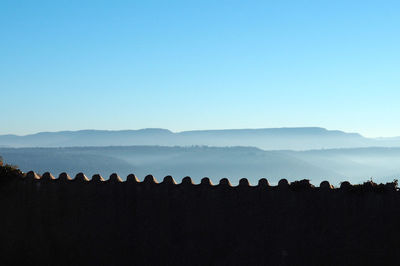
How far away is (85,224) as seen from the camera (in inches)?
867

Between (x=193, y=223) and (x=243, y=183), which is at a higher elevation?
(x=243, y=183)

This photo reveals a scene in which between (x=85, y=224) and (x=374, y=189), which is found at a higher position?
(x=374, y=189)

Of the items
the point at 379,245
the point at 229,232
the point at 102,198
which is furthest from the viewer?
the point at 102,198

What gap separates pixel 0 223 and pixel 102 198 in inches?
164

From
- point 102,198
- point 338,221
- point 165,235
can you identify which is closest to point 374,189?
point 338,221

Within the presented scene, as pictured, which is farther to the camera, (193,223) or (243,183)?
(193,223)

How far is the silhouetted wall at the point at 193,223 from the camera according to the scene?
1930 centimetres

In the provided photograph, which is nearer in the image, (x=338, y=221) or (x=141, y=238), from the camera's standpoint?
(x=338, y=221)

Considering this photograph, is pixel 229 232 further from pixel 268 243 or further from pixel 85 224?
pixel 85 224

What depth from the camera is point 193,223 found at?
2078cm

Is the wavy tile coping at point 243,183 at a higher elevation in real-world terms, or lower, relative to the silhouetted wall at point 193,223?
higher

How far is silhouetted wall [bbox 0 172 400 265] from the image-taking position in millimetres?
19297

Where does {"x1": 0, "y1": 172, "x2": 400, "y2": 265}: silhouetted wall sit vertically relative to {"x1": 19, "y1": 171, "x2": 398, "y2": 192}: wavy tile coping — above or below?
below

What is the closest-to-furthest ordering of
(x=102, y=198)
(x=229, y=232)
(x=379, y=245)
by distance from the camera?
(x=379, y=245) < (x=229, y=232) < (x=102, y=198)
